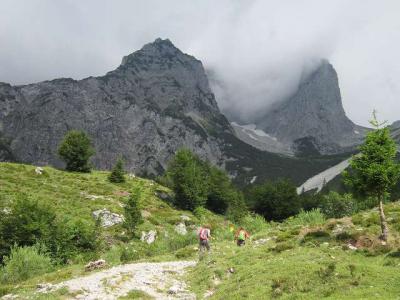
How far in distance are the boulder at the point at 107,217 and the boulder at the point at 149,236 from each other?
5.26 m

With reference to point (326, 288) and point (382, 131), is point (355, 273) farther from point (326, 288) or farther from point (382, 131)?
point (382, 131)

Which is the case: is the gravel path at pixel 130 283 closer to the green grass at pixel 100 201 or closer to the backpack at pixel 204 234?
the backpack at pixel 204 234

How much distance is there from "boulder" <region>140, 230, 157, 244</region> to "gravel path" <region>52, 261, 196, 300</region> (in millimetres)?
34349

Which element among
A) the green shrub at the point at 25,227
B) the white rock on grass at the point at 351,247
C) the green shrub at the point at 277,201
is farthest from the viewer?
the green shrub at the point at 277,201

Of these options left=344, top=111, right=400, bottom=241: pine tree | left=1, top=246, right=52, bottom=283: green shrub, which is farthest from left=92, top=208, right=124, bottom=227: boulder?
left=344, top=111, right=400, bottom=241: pine tree

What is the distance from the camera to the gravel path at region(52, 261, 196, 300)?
26109mm

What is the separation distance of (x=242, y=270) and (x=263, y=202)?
9997cm

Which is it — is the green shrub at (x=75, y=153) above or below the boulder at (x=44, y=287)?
above

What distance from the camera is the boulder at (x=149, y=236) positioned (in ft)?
224

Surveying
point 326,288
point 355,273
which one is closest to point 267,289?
point 326,288

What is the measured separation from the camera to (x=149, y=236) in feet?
230

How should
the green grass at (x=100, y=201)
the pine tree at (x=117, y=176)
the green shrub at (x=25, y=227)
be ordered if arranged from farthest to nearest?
the pine tree at (x=117, y=176)
the green grass at (x=100, y=201)
the green shrub at (x=25, y=227)

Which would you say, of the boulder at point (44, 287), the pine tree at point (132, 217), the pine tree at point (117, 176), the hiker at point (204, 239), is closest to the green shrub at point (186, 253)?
the hiker at point (204, 239)

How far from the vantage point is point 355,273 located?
24.0 metres
